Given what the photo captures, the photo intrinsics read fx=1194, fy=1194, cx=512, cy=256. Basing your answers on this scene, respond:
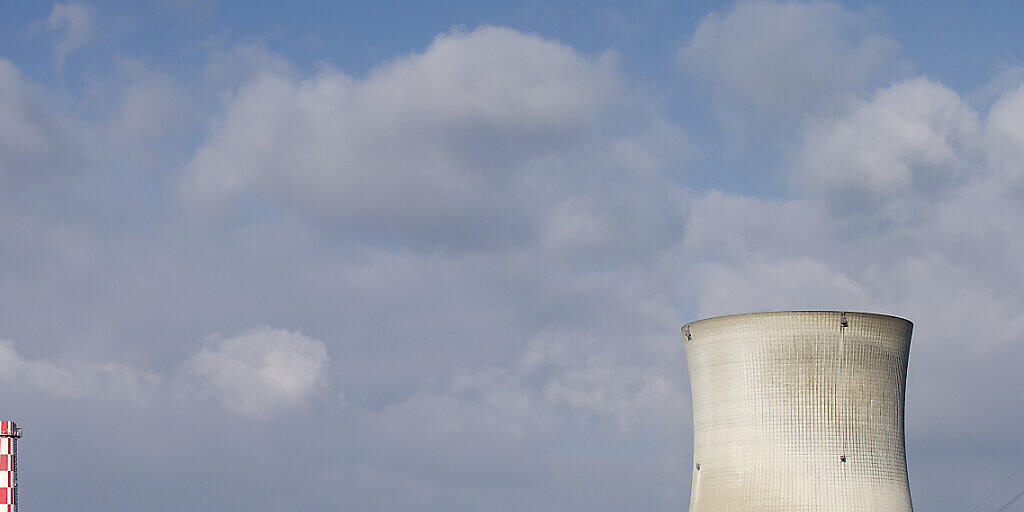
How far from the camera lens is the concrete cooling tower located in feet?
103

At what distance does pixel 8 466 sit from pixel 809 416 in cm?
2221

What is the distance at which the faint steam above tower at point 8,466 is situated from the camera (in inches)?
562

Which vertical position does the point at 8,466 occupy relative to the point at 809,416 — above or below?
below

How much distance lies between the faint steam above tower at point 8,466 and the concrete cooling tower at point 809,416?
21339mm

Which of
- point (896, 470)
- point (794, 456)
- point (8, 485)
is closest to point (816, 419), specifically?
point (794, 456)

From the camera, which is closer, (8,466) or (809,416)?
(8,466)

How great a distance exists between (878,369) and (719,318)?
4431 mm

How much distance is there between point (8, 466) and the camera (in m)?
14.4

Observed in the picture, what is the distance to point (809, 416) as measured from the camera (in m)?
31.6

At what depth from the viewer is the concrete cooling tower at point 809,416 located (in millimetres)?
31516

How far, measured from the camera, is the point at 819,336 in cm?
3162

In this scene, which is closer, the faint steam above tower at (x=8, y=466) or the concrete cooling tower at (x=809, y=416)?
the faint steam above tower at (x=8, y=466)

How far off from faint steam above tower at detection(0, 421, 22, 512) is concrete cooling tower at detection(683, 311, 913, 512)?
21339 mm

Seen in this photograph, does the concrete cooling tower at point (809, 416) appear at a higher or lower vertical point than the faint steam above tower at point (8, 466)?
higher
